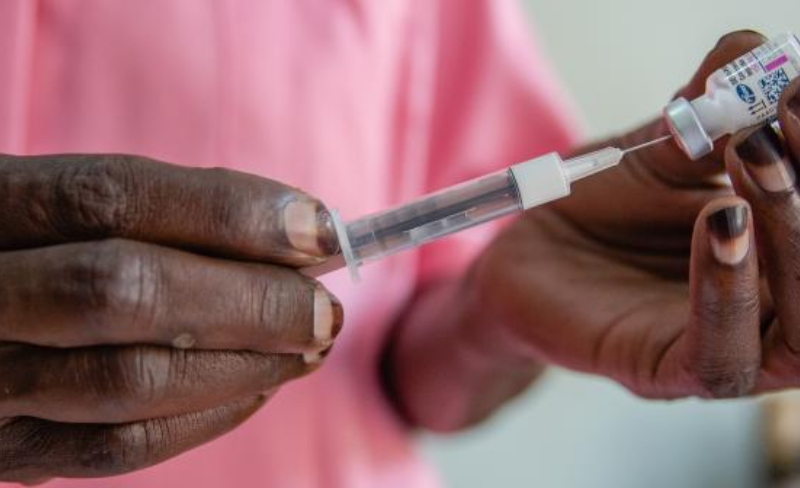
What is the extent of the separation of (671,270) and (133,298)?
1.08ft

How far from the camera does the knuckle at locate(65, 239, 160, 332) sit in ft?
0.94

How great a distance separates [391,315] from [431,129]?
0.55 feet

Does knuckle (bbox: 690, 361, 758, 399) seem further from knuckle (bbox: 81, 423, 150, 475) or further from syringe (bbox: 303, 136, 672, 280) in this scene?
knuckle (bbox: 81, 423, 150, 475)

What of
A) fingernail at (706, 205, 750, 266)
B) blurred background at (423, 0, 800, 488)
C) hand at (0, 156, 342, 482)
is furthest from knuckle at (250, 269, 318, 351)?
blurred background at (423, 0, 800, 488)

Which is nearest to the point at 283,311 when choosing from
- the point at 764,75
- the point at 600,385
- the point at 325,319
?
the point at 325,319

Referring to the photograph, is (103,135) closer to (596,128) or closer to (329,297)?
(329,297)

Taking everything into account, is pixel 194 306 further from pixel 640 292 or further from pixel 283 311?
pixel 640 292

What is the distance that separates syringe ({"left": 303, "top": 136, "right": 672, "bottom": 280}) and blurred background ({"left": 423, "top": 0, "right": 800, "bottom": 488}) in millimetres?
600

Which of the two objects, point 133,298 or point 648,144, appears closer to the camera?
point 133,298

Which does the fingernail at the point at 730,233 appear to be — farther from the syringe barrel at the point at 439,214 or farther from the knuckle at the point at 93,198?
the knuckle at the point at 93,198

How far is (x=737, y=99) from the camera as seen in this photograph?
0.38 m

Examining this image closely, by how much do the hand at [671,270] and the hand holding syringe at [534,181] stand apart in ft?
0.05

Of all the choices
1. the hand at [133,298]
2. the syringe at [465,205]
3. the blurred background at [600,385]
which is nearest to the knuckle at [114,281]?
the hand at [133,298]

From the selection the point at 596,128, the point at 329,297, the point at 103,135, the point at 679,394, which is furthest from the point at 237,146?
the point at 596,128
